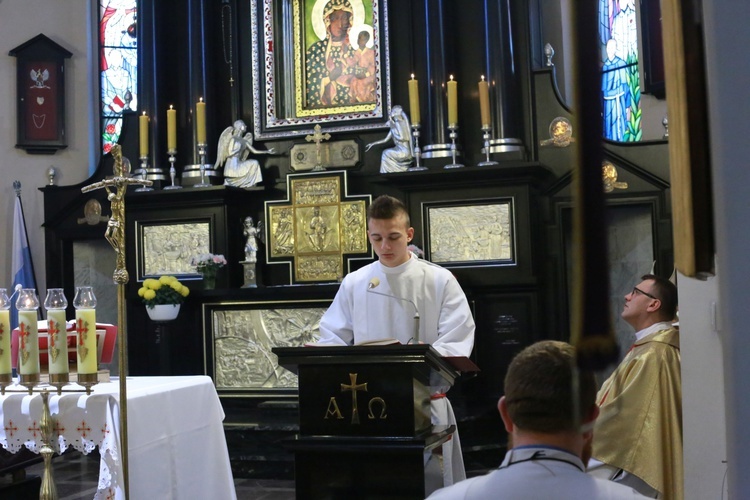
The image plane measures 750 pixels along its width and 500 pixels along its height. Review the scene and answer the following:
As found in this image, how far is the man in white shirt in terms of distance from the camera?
5.17 ft

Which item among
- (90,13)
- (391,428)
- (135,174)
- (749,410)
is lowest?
(391,428)

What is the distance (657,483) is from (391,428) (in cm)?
126

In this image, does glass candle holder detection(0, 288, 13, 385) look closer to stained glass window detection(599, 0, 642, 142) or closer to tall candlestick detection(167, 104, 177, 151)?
tall candlestick detection(167, 104, 177, 151)

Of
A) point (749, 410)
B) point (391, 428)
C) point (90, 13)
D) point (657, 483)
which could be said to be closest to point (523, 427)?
point (749, 410)

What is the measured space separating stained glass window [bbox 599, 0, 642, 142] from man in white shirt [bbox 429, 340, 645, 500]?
852 centimetres

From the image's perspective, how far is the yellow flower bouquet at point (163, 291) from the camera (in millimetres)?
8891

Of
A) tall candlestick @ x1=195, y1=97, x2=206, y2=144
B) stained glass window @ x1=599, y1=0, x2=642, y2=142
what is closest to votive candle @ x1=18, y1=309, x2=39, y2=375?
tall candlestick @ x1=195, y1=97, x2=206, y2=144

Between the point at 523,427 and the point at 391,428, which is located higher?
the point at 523,427

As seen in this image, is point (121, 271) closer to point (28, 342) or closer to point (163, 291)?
point (28, 342)

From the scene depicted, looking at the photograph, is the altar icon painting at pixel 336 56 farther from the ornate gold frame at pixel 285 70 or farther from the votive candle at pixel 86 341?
the votive candle at pixel 86 341

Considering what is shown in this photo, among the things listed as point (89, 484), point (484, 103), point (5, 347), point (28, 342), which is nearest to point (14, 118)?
point (89, 484)

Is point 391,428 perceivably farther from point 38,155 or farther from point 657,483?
point 38,155

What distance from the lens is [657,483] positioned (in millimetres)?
4164

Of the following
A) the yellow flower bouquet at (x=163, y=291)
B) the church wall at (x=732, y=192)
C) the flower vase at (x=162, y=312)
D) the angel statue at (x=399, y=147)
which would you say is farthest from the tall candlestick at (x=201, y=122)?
the church wall at (x=732, y=192)
